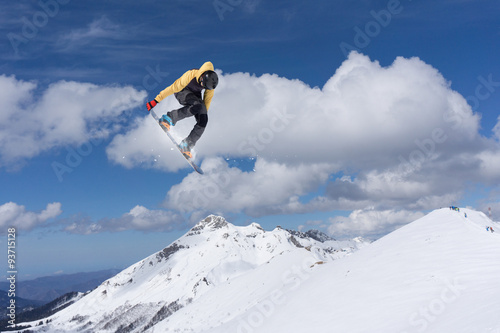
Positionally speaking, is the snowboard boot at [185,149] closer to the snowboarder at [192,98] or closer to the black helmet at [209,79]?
the snowboarder at [192,98]

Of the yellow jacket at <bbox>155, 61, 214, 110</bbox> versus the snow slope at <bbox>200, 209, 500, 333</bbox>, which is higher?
the yellow jacket at <bbox>155, 61, 214, 110</bbox>

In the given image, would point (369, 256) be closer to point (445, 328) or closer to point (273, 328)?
point (273, 328)

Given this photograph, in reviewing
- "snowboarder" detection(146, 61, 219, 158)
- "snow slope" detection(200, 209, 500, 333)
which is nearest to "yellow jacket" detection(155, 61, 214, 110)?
"snowboarder" detection(146, 61, 219, 158)

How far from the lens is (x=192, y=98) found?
12.4 meters

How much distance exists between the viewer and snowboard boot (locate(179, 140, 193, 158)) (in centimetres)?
1494

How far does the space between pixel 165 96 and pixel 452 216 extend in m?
27.3

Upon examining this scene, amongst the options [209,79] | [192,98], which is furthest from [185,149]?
[209,79]

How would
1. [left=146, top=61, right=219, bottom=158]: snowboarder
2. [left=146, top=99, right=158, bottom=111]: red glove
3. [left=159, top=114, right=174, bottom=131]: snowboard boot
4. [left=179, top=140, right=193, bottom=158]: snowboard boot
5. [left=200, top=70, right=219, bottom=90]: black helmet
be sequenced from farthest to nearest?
[left=179, top=140, right=193, bottom=158]: snowboard boot, [left=159, top=114, right=174, bottom=131]: snowboard boot, [left=146, top=99, right=158, bottom=111]: red glove, [left=146, top=61, right=219, bottom=158]: snowboarder, [left=200, top=70, right=219, bottom=90]: black helmet

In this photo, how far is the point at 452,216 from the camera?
28250 mm

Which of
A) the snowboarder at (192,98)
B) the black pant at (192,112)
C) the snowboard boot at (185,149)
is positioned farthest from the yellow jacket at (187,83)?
the snowboard boot at (185,149)

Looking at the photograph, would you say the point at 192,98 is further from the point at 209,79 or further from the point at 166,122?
the point at 166,122

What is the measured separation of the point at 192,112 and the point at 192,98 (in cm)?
83

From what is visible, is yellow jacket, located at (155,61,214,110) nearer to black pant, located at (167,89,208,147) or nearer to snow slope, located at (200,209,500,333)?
black pant, located at (167,89,208,147)

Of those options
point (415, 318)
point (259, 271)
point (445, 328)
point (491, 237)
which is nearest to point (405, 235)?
point (491, 237)
